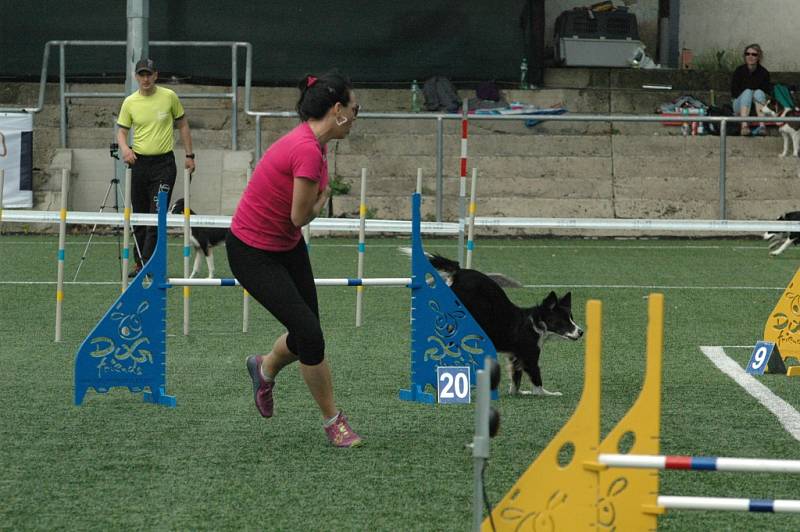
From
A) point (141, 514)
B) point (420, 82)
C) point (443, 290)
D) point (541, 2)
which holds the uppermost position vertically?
point (541, 2)

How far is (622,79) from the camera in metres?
21.1

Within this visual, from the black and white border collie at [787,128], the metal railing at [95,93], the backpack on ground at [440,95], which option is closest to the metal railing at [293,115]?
the metal railing at [95,93]

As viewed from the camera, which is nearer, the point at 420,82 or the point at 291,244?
the point at 291,244

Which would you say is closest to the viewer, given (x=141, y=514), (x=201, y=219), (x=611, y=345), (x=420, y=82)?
(x=141, y=514)

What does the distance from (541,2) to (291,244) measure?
16.4 m

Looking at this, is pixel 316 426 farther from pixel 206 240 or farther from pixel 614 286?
pixel 614 286

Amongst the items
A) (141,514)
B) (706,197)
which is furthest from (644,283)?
(141,514)

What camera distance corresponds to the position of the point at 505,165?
63.2 ft

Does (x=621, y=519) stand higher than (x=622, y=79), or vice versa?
(x=622, y=79)

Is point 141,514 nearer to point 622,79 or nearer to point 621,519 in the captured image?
point 621,519

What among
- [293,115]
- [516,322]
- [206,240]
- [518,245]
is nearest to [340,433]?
[516,322]

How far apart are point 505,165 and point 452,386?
1233cm

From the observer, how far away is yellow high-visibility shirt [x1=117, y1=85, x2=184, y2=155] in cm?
1196

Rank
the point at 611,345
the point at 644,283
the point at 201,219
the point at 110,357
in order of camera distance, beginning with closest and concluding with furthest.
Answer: the point at 110,357 → the point at 611,345 → the point at 201,219 → the point at 644,283
